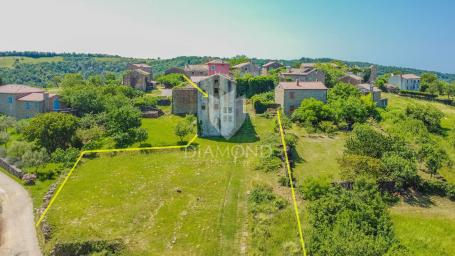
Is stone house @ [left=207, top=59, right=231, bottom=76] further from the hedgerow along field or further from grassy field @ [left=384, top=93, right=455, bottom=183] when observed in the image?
the hedgerow along field

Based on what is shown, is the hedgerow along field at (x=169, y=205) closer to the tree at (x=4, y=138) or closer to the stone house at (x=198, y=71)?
the tree at (x=4, y=138)

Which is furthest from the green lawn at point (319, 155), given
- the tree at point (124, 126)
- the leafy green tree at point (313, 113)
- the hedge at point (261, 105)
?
the tree at point (124, 126)

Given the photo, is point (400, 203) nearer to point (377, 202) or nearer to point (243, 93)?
point (377, 202)

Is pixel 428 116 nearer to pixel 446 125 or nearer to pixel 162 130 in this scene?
pixel 446 125

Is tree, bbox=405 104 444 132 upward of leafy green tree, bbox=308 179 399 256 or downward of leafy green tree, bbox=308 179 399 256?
upward

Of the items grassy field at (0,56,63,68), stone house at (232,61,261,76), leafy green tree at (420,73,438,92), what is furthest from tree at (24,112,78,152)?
grassy field at (0,56,63,68)

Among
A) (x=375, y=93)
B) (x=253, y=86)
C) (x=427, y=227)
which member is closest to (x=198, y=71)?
(x=253, y=86)
